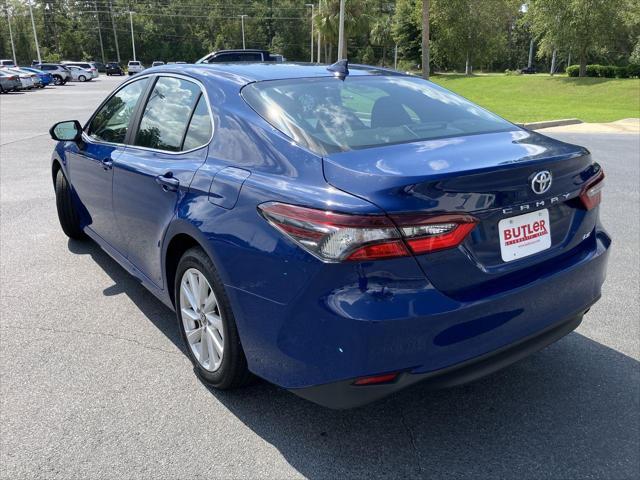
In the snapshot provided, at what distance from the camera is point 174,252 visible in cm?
312

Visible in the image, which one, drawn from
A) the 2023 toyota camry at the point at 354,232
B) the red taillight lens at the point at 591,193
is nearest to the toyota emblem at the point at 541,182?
the 2023 toyota camry at the point at 354,232

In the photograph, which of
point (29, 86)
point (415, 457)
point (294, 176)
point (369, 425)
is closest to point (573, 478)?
point (415, 457)

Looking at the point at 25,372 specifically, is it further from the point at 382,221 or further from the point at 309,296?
the point at 382,221

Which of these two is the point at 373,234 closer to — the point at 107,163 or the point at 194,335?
the point at 194,335

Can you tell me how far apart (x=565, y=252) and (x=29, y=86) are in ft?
130

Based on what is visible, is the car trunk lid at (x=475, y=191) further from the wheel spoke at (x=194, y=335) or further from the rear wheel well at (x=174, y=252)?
the wheel spoke at (x=194, y=335)

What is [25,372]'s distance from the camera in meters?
3.20

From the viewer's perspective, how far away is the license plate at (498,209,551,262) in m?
2.32

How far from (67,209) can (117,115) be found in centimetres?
150

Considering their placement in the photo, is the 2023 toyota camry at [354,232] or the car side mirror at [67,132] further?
the car side mirror at [67,132]

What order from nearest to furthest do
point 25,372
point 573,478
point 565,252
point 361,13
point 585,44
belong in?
point 573,478
point 565,252
point 25,372
point 585,44
point 361,13

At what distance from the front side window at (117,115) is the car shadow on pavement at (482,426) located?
6.83ft

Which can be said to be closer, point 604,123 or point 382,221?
point 382,221

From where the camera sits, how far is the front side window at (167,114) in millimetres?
3223
